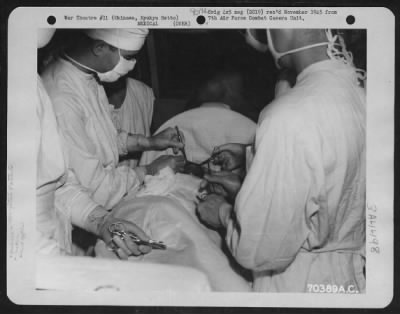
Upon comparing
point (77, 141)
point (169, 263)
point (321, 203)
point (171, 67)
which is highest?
point (171, 67)

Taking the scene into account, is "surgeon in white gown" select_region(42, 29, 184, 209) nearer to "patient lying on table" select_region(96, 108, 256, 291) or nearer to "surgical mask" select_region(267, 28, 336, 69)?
"patient lying on table" select_region(96, 108, 256, 291)

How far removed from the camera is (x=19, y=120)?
98cm

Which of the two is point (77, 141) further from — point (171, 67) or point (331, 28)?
point (331, 28)

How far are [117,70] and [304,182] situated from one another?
0.37m

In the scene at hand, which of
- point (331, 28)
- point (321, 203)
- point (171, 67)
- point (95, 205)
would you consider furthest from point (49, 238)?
point (331, 28)

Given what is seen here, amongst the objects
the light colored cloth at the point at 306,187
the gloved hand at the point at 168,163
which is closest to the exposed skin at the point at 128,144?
the gloved hand at the point at 168,163

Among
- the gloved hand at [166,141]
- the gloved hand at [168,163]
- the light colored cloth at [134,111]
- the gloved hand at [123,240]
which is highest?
the light colored cloth at [134,111]

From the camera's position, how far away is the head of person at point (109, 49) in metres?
0.98

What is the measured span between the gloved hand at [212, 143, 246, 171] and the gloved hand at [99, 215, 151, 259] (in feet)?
0.58

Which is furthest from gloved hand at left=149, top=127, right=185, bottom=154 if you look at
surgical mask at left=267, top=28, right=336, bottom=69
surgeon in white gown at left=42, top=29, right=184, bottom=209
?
surgical mask at left=267, top=28, right=336, bottom=69

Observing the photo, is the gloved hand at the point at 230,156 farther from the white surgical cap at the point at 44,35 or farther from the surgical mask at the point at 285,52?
the white surgical cap at the point at 44,35

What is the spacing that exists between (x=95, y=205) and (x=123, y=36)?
0.29m

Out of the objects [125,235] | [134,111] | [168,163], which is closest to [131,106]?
[134,111]

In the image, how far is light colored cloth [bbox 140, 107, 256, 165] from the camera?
962 mm
